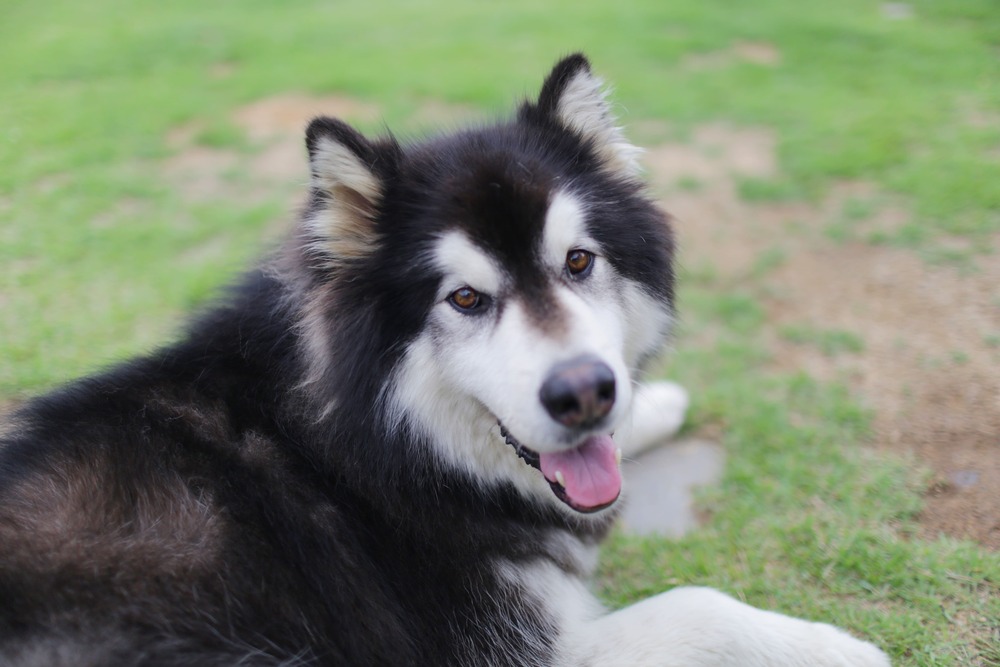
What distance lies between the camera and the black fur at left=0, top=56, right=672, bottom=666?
2168 mm

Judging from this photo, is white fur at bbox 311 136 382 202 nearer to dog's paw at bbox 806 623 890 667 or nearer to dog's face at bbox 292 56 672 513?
dog's face at bbox 292 56 672 513

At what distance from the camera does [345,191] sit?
2557mm

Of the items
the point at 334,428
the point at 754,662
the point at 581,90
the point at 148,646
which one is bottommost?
the point at 754,662

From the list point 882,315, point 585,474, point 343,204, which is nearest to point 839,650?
point 585,474

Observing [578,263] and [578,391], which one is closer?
[578,391]

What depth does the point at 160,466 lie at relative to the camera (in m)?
2.40

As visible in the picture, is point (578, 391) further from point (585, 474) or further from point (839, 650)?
point (839, 650)

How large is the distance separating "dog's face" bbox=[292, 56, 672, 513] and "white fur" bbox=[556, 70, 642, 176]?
29 centimetres

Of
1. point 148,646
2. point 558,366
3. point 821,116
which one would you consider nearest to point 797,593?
point 558,366

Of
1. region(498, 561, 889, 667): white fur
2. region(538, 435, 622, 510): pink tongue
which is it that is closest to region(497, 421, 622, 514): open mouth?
region(538, 435, 622, 510): pink tongue

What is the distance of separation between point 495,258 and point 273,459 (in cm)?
109

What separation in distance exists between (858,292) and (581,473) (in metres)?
3.29

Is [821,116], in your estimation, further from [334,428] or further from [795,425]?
[334,428]

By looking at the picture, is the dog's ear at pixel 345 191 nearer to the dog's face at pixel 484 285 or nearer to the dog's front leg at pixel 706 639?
the dog's face at pixel 484 285
